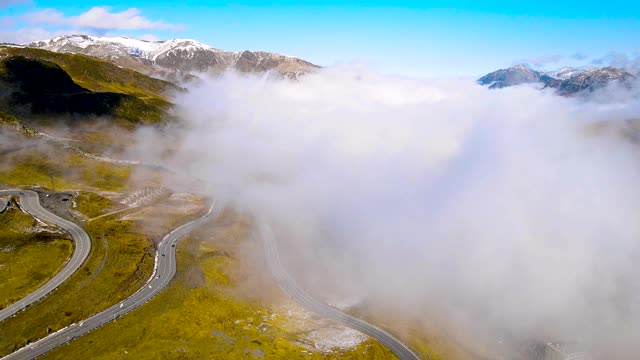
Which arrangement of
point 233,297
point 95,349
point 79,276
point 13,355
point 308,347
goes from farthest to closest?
point 233,297
point 79,276
point 308,347
point 95,349
point 13,355

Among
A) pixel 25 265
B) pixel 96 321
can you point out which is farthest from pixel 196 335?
pixel 25 265

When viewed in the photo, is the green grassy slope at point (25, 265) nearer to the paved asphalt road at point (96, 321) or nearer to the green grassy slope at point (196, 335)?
the paved asphalt road at point (96, 321)

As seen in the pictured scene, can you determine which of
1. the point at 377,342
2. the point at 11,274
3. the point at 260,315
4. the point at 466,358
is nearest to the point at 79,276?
the point at 11,274

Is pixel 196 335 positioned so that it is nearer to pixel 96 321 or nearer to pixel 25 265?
pixel 96 321

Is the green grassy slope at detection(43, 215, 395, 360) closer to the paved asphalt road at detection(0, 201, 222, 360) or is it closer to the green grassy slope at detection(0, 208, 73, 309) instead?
the paved asphalt road at detection(0, 201, 222, 360)

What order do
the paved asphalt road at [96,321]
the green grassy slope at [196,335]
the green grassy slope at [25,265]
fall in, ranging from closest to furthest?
the paved asphalt road at [96,321] < the green grassy slope at [196,335] < the green grassy slope at [25,265]

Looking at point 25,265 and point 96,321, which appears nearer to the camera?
point 96,321

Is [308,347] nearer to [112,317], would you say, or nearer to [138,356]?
[138,356]

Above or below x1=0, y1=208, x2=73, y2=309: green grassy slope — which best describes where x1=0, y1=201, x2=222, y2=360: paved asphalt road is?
below

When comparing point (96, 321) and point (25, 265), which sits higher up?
point (25, 265)

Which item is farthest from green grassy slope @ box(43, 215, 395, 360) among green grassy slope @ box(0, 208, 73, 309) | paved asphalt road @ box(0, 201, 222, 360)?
green grassy slope @ box(0, 208, 73, 309)

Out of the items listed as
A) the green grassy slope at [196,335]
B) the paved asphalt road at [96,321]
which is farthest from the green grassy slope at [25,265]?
the green grassy slope at [196,335]
